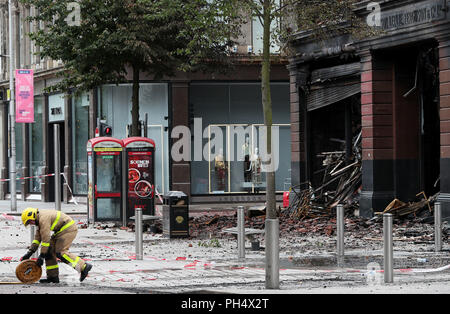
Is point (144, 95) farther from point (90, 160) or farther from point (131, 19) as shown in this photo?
point (90, 160)

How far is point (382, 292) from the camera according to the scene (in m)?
10.4

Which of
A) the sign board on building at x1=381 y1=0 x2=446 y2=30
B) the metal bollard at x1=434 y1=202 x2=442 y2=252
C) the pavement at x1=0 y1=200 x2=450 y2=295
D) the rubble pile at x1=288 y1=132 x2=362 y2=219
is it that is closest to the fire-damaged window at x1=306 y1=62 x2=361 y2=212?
the rubble pile at x1=288 y1=132 x2=362 y2=219

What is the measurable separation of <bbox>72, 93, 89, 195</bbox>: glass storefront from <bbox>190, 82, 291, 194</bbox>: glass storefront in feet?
15.6

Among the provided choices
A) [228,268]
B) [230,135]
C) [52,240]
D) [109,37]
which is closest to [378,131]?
[109,37]

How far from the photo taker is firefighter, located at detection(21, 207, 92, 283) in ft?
39.9

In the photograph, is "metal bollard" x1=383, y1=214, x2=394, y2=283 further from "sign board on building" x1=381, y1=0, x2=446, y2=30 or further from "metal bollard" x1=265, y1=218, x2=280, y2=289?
"sign board on building" x1=381, y1=0, x2=446, y2=30

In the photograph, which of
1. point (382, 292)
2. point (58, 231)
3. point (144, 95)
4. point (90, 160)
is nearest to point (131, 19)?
point (90, 160)

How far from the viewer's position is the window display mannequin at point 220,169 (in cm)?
3412

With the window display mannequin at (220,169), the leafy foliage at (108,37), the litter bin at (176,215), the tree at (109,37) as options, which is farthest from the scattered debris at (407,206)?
the window display mannequin at (220,169)

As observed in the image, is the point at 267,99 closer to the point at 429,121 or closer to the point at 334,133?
the point at 429,121

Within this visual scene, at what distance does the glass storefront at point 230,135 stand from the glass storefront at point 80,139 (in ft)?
15.6

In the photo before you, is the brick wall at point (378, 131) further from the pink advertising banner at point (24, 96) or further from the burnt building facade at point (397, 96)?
the pink advertising banner at point (24, 96)

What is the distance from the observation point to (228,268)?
45.8 ft

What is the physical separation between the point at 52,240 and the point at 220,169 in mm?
21780
